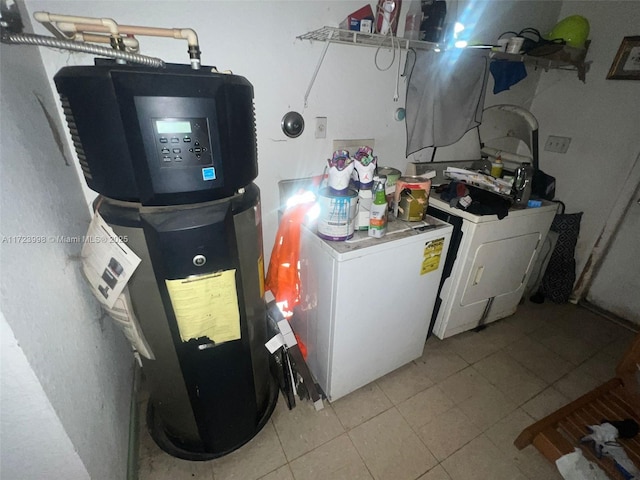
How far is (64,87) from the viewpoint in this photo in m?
0.67

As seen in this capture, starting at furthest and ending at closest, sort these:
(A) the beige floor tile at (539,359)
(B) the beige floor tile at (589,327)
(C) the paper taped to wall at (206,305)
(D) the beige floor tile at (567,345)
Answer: (B) the beige floor tile at (589,327)
(D) the beige floor tile at (567,345)
(A) the beige floor tile at (539,359)
(C) the paper taped to wall at (206,305)

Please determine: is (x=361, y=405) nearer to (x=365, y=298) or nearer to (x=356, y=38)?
(x=365, y=298)

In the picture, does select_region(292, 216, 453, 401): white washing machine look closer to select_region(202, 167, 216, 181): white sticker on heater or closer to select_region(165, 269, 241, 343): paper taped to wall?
select_region(165, 269, 241, 343): paper taped to wall

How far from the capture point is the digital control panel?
0.68 metres

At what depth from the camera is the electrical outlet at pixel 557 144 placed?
213 centimetres

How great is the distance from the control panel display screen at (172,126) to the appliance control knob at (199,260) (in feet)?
1.10

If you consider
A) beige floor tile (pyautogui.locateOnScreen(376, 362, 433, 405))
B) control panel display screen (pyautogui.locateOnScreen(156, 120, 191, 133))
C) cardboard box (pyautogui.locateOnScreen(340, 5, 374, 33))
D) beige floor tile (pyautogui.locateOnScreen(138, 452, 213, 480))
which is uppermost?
cardboard box (pyautogui.locateOnScreen(340, 5, 374, 33))

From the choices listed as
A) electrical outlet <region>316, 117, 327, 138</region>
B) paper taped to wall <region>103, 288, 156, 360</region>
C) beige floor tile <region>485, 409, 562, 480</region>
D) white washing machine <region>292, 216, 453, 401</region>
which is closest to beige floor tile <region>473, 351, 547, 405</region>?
beige floor tile <region>485, 409, 562, 480</region>

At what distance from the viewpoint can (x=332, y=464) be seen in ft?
3.90

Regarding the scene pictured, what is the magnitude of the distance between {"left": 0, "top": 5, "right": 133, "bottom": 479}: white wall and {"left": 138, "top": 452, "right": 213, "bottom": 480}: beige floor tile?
0.45 feet

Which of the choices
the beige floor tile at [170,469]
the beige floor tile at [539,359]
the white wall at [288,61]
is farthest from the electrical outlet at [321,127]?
Answer: the beige floor tile at [539,359]

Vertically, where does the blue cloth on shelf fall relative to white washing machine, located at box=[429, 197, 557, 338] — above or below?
above

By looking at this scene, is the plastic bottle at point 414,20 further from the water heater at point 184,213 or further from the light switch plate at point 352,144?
the water heater at point 184,213

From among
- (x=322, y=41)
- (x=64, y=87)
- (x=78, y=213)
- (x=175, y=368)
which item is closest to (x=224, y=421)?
(x=175, y=368)
